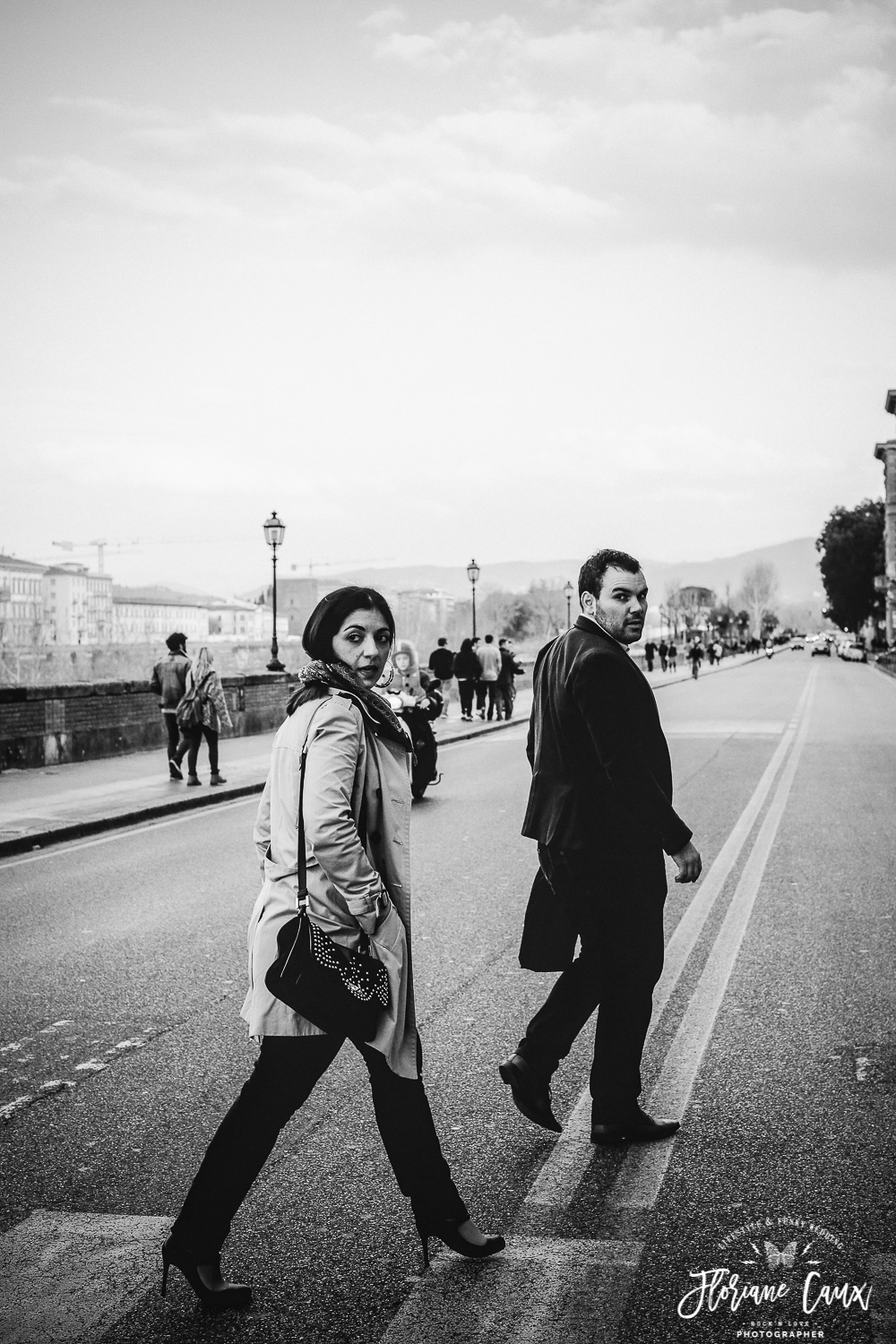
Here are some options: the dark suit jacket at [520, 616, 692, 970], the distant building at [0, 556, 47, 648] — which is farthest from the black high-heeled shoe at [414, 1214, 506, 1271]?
the distant building at [0, 556, 47, 648]

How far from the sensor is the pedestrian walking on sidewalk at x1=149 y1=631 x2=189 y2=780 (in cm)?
1484

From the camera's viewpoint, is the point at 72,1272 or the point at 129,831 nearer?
the point at 72,1272

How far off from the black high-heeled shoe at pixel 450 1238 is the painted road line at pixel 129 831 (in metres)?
7.32

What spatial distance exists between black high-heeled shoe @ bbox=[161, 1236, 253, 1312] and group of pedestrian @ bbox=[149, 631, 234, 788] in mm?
11299

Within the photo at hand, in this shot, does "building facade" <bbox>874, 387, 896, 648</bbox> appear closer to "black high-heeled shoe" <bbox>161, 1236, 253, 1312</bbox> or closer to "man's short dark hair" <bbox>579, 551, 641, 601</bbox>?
"man's short dark hair" <bbox>579, 551, 641, 601</bbox>

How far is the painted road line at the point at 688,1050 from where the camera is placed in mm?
3857

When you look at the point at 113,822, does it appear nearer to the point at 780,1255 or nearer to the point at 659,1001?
the point at 659,1001

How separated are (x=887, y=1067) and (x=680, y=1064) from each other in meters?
0.79

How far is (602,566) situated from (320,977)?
1790mm

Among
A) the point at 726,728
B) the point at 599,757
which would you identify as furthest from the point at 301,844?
the point at 726,728

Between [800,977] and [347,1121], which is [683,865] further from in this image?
[800,977]

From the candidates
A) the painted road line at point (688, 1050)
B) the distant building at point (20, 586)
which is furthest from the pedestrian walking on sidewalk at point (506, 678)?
the distant building at point (20, 586)

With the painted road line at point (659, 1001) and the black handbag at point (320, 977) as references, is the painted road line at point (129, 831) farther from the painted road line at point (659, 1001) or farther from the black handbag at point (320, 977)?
the black handbag at point (320, 977)

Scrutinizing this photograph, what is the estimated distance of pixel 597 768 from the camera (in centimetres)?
410
